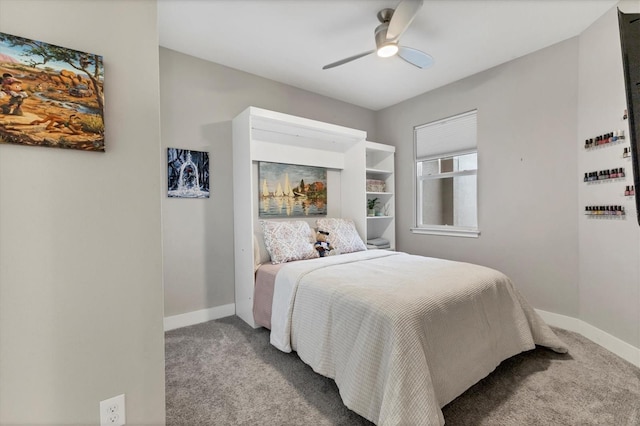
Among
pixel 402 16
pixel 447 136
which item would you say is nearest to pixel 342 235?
pixel 447 136

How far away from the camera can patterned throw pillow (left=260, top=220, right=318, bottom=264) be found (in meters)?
2.79

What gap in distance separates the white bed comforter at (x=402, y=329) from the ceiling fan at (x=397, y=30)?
5.77 feet

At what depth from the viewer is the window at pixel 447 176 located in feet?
11.3

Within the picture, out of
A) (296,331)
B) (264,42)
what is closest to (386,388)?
(296,331)

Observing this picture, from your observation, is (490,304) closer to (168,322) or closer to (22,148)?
(22,148)

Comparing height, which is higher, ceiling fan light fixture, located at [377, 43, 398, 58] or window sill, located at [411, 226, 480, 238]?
ceiling fan light fixture, located at [377, 43, 398, 58]

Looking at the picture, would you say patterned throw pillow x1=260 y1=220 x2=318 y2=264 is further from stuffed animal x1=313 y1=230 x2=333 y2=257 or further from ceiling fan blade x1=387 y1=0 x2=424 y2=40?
ceiling fan blade x1=387 y1=0 x2=424 y2=40

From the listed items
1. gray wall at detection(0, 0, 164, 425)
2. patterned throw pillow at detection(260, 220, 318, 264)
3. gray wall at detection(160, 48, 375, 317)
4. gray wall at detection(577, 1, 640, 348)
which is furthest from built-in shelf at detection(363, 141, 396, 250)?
gray wall at detection(0, 0, 164, 425)

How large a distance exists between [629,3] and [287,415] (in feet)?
11.8

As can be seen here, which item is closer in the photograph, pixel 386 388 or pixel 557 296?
pixel 386 388

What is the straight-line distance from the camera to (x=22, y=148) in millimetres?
985

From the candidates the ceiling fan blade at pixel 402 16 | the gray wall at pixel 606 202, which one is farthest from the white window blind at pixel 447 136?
the ceiling fan blade at pixel 402 16

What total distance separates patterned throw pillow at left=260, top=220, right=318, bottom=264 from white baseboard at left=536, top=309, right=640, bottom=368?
7.94 feet

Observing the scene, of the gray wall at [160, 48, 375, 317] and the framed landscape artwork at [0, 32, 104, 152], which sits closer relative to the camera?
the framed landscape artwork at [0, 32, 104, 152]
